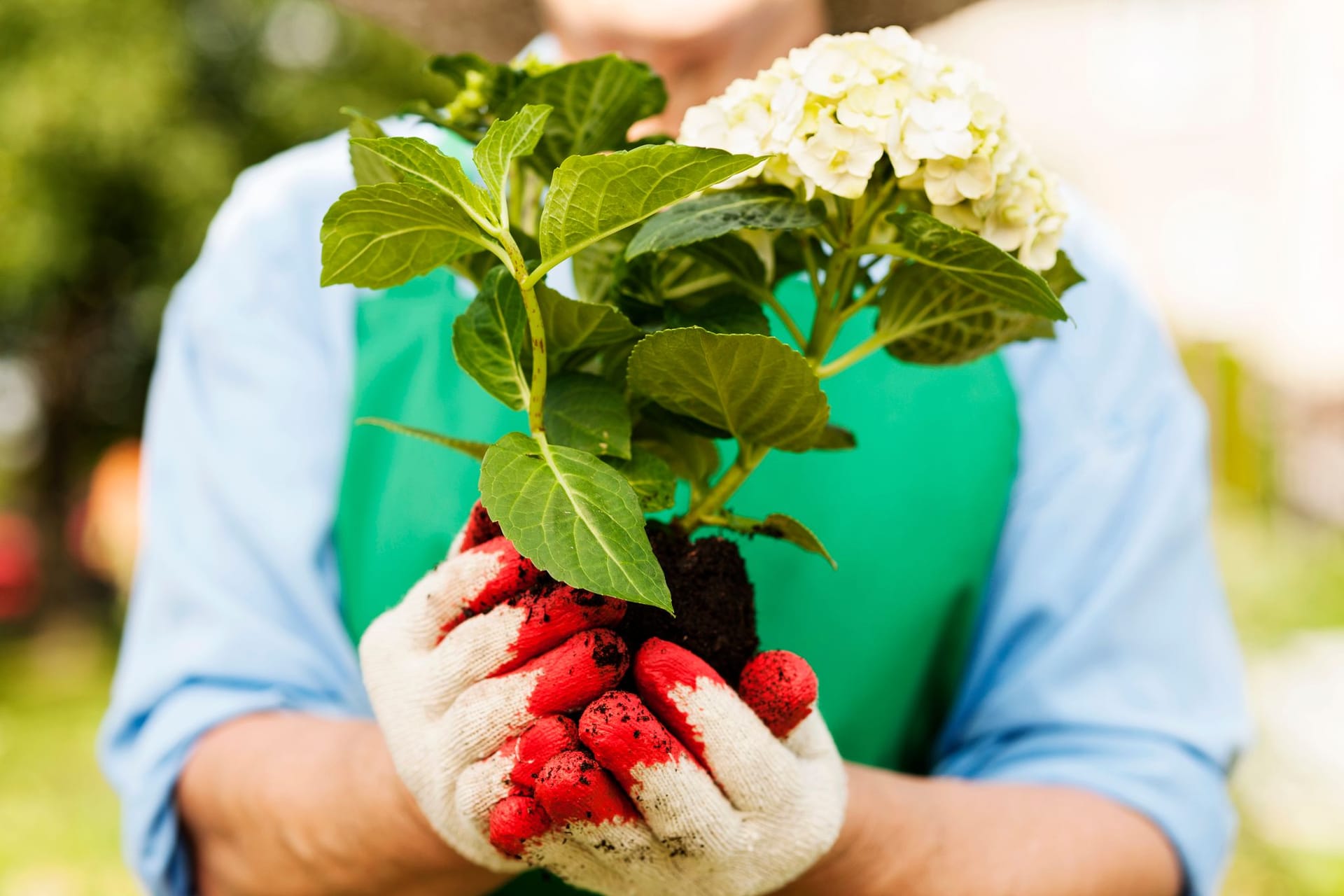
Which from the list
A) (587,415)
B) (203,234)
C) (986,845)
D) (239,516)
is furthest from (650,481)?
(203,234)

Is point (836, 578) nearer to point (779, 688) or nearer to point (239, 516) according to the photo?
point (779, 688)

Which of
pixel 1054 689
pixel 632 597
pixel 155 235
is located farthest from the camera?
pixel 155 235

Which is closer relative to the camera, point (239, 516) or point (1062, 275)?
point (1062, 275)

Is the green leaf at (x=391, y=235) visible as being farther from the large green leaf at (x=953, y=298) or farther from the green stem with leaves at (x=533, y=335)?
the large green leaf at (x=953, y=298)

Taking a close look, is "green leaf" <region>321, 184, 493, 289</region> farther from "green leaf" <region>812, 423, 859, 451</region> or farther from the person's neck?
the person's neck

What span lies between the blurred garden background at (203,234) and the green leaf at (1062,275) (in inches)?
97.1

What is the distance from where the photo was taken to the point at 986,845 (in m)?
0.99

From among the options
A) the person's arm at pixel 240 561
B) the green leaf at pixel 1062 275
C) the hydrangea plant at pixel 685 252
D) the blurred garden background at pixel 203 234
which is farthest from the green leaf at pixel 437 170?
the blurred garden background at pixel 203 234

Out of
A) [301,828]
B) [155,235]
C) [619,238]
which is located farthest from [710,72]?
[155,235]

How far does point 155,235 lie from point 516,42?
4951 millimetres

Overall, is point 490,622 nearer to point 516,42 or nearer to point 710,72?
point 710,72

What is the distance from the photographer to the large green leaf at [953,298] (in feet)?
2.06

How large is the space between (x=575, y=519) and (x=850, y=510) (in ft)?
1.69

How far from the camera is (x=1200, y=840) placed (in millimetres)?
1097
